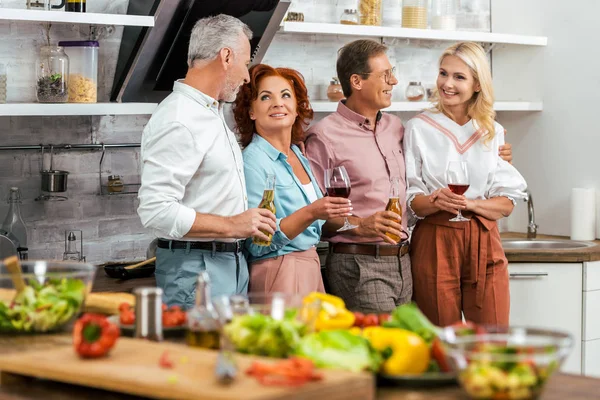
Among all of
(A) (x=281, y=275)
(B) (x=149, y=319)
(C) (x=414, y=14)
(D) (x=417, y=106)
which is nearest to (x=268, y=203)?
(A) (x=281, y=275)

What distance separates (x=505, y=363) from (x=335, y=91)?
306 centimetres

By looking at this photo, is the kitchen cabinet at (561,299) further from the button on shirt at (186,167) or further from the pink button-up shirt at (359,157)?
the button on shirt at (186,167)

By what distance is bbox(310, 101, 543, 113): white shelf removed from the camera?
445 cm

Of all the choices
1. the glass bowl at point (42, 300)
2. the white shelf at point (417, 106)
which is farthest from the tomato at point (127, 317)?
the white shelf at point (417, 106)

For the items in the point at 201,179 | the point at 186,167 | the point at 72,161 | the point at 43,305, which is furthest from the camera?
the point at 72,161

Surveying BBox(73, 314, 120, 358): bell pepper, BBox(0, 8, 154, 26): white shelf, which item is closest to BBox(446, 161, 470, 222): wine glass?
BBox(0, 8, 154, 26): white shelf

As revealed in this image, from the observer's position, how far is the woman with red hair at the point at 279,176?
3498mm

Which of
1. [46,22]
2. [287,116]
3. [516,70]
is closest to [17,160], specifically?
[46,22]

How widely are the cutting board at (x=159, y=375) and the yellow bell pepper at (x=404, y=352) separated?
15cm

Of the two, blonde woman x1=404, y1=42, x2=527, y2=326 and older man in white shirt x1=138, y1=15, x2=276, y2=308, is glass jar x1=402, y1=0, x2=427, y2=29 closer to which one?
blonde woman x1=404, y1=42, x2=527, y2=326

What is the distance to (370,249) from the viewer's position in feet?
12.3

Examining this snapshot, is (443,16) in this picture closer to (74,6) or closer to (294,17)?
(294,17)

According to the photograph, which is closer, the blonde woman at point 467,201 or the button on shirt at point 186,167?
the button on shirt at point 186,167

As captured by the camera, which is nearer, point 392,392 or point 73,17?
point 392,392
